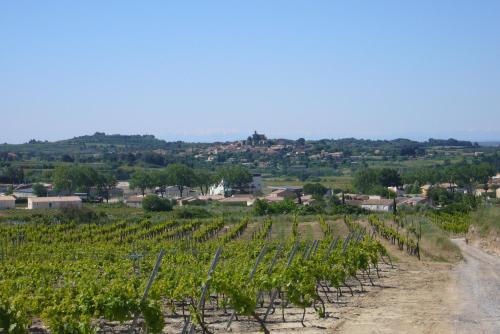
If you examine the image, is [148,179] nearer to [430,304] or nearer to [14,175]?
[14,175]

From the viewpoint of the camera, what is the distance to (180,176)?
118812 millimetres

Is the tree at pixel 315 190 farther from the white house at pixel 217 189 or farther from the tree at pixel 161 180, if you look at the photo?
the tree at pixel 161 180

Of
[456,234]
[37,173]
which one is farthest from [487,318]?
[37,173]

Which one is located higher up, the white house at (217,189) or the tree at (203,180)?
the tree at (203,180)

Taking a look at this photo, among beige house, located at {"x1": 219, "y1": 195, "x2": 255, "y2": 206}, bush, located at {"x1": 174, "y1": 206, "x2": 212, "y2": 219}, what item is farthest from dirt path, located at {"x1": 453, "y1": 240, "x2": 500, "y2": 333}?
beige house, located at {"x1": 219, "y1": 195, "x2": 255, "y2": 206}

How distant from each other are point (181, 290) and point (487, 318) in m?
7.07

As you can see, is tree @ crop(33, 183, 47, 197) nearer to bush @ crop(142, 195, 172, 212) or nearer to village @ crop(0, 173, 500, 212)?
village @ crop(0, 173, 500, 212)

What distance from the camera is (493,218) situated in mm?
42156

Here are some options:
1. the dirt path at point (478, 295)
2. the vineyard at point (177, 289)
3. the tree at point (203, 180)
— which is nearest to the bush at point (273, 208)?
the vineyard at point (177, 289)

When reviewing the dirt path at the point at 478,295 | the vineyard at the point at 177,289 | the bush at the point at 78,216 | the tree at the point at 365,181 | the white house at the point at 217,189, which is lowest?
the white house at the point at 217,189

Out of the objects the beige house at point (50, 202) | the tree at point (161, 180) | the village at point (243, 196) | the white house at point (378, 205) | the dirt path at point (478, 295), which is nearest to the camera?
the dirt path at point (478, 295)

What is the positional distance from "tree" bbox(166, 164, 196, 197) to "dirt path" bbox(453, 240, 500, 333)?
285ft

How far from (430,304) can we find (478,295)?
263 centimetres

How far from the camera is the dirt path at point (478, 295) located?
614 inches
